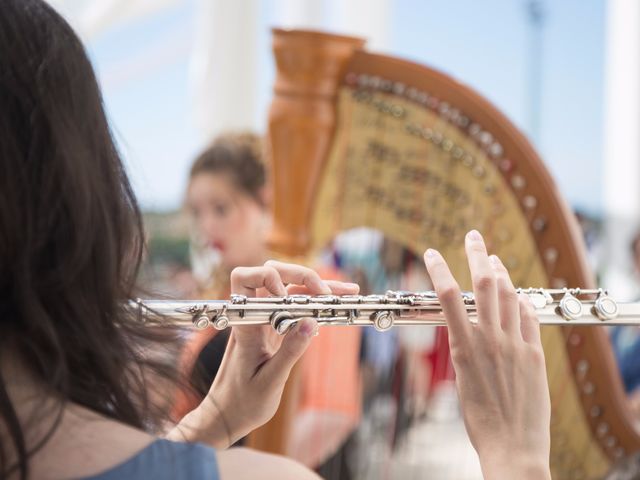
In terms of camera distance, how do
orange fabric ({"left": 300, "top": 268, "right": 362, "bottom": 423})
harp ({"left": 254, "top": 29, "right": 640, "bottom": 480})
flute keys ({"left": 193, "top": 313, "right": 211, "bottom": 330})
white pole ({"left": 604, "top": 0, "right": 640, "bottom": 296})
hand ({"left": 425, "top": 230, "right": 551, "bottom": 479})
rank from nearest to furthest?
hand ({"left": 425, "top": 230, "right": 551, "bottom": 479}) → flute keys ({"left": 193, "top": 313, "right": 211, "bottom": 330}) → harp ({"left": 254, "top": 29, "right": 640, "bottom": 480}) → orange fabric ({"left": 300, "top": 268, "right": 362, "bottom": 423}) → white pole ({"left": 604, "top": 0, "right": 640, "bottom": 296})

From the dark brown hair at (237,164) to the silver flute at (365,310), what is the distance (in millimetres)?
1204

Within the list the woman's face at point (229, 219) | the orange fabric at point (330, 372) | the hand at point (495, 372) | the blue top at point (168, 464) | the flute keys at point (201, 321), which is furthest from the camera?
the woman's face at point (229, 219)

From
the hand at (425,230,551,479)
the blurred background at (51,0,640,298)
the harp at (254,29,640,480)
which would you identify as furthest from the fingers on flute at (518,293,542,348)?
the blurred background at (51,0,640,298)

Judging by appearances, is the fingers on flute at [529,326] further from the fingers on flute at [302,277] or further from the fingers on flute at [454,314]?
the fingers on flute at [302,277]

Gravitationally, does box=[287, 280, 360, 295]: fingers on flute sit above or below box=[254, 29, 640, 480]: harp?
below

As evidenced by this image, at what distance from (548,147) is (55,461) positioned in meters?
6.25

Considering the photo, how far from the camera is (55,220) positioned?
29.1 inches

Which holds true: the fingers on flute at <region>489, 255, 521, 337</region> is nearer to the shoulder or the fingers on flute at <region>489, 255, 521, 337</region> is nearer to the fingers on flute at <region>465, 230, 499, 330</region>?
the fingers on flute at <region>465, 230, 499, 330</region>

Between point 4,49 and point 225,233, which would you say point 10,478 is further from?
point 225,233

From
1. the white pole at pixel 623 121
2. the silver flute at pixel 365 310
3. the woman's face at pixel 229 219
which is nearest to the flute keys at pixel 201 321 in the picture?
the silver flute at pixel 365 310

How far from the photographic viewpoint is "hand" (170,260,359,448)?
3.33 feet

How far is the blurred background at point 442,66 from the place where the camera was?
3.57 m

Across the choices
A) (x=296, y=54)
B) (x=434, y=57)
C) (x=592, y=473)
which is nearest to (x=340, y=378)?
(x=592, y=473)

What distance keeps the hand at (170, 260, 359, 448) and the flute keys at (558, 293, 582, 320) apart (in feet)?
0.71
